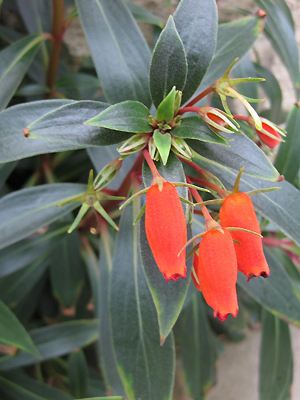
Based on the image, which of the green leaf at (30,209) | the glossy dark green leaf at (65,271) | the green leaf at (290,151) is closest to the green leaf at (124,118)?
the green leaf at (30,209)

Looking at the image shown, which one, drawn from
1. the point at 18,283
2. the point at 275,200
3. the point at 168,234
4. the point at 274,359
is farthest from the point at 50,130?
the point at 274,359

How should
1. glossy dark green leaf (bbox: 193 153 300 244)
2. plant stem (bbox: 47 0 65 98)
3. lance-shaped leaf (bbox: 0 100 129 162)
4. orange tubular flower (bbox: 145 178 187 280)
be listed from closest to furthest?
orange tubular flower (bbox: 145 178 187 280) < lance-shaped leaf (bbox: 0 100 129 162) < glossy dark green leaf (bbox: 193 153 300 244) < plant stem (bbox: 47 0 65 98)

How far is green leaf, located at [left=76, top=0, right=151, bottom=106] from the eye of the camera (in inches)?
29.9

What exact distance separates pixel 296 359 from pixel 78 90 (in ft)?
3.37

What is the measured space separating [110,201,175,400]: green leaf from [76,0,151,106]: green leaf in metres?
0.15

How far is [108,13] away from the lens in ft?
2.67

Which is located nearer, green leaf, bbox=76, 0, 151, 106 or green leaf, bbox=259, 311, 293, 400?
green leaf, bbox=76, 0, 151, 106

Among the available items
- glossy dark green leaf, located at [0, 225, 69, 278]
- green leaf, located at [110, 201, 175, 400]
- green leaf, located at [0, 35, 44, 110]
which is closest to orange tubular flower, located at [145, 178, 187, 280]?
green leaf, located at [110, 201, 175, 400]

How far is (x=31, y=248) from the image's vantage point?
1.03 m

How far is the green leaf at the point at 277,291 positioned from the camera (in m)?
0.94

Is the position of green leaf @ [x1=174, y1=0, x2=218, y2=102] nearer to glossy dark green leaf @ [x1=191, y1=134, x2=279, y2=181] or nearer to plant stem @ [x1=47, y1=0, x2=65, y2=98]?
glossy dark green leaf @ [x1=191, y1=134, x2=279, y2=181]

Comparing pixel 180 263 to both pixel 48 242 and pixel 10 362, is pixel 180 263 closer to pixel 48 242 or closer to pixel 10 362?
pixel 48 242

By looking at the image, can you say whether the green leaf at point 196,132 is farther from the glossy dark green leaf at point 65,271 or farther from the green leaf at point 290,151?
the glossy dark green leaf at point 65,271

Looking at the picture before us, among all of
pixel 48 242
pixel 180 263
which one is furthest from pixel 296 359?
pixel 180 263
